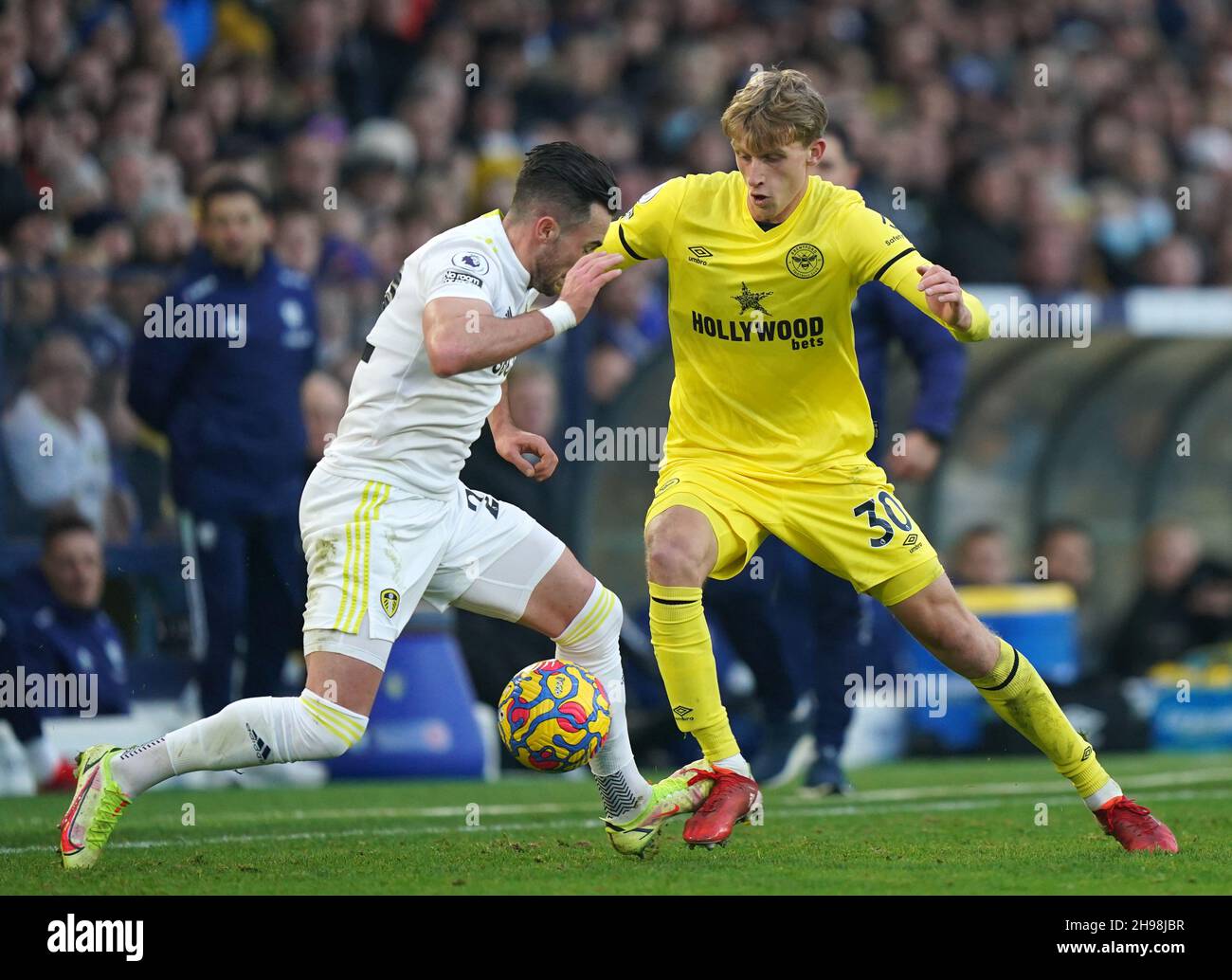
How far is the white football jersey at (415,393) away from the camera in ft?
20.1

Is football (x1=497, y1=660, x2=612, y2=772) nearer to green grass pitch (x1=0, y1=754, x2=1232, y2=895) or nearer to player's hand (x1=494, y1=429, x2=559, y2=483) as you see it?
green grass pitch (x1=0, y1=754, x2=1232, y2=895)

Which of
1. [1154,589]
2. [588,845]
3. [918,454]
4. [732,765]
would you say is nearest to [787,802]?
[918,454]

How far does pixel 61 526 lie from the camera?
31.5 feet

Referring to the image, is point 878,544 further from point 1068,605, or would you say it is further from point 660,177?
point 660,177

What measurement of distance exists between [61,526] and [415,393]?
402 cm

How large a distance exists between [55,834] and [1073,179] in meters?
11.4

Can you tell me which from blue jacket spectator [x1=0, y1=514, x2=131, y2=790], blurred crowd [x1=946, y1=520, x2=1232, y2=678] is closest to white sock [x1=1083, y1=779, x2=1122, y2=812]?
blue jacket spectator [x1=0, y1=514, x2=131, y2=790]

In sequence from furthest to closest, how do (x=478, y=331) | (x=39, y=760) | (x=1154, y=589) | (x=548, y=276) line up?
(x=1154, y=589) → (x=39, y=760) → (x=548, y=276) → (x=478, y=331)

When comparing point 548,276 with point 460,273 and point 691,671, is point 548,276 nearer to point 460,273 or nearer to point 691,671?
point 460,273

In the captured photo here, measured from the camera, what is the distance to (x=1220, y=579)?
1248 cm

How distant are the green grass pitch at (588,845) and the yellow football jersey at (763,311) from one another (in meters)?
1.35

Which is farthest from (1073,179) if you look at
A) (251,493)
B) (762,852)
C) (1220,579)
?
(762,852)

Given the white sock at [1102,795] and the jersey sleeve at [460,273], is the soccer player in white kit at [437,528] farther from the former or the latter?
the white sock at [1102,795]

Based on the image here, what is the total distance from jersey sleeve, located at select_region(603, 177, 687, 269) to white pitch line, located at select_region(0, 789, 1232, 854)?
2226mm
